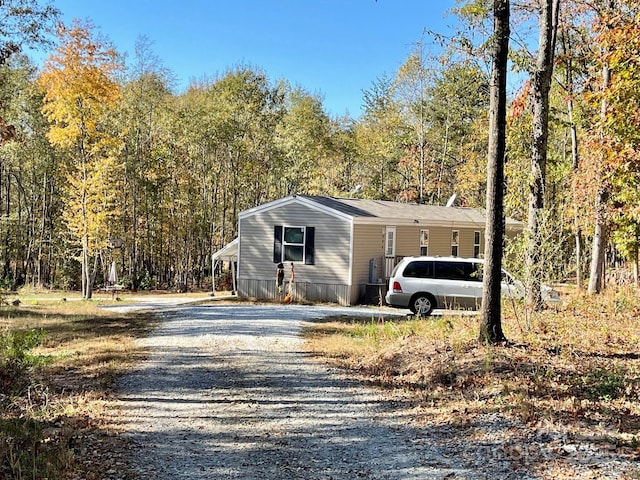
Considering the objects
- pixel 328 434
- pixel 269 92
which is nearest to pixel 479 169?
pixel 269 92

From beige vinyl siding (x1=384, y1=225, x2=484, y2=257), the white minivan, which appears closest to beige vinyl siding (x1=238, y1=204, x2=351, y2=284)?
beige vinyl siding (x1=384, y1=225, x2=484, y2=257)

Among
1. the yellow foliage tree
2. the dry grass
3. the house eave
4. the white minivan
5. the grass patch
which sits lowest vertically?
the grass patch

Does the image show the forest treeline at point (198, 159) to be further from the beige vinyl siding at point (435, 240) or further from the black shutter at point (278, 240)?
the black shutter at point (278, 240)

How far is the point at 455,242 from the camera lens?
23.8m

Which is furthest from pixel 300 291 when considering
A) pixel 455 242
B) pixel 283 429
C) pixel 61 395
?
pixel 283 429

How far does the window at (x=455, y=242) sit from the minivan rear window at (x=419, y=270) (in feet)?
27.8

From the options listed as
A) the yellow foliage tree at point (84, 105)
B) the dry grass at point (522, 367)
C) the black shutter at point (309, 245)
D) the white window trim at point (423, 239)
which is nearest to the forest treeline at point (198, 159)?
the yellow foliage tree at point (84, 105)

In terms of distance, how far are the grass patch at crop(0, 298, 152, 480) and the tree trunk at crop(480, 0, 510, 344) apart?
→ 5148mm

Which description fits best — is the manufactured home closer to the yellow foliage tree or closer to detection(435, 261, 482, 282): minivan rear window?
detection(435, 261, 482, 282): minivan rear window

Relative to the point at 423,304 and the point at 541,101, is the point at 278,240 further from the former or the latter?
the point at 541,101

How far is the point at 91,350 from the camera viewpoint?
1022cm

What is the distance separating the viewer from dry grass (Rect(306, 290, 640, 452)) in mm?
5718

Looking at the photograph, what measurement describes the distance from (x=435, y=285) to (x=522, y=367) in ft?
27.3

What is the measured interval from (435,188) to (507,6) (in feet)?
92.1
